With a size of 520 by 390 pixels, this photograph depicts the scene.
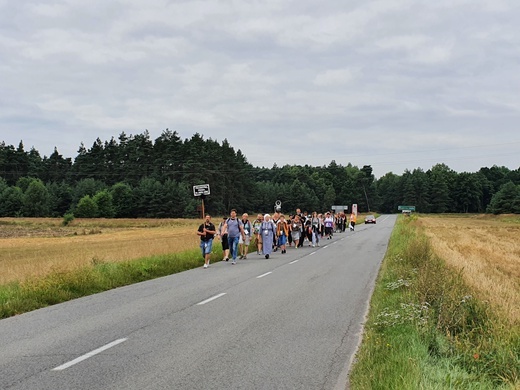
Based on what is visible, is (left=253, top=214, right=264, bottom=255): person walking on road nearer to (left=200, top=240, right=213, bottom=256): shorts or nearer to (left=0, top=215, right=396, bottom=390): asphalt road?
(left=200, top=240, right=213, bottom=256): shorts

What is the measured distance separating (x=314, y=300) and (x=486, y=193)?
188923mm

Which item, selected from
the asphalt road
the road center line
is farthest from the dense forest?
the road center line

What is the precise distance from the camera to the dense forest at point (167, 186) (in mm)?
107688

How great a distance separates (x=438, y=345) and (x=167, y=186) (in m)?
102

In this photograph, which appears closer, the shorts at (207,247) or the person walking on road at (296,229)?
the shorts at (207,247)

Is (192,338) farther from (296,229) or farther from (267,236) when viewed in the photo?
(296,229)

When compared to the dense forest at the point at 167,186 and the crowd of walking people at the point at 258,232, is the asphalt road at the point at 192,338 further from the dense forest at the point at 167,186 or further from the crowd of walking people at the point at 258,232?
the dense forest at the point at 167,186

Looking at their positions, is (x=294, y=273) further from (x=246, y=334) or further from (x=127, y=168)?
(x=127, y=168)

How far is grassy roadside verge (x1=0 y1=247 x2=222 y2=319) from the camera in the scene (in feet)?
37.1

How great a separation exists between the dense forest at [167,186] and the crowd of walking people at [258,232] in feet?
237

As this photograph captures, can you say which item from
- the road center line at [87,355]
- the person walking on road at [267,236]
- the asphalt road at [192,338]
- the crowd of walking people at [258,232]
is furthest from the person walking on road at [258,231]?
the road center line at [87,355]

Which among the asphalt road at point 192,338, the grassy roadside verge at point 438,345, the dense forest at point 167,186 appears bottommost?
the asphalt road at point 192,338

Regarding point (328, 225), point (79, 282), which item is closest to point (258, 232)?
point (79, 282)

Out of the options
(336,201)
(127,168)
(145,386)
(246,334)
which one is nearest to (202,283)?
(246,334)
